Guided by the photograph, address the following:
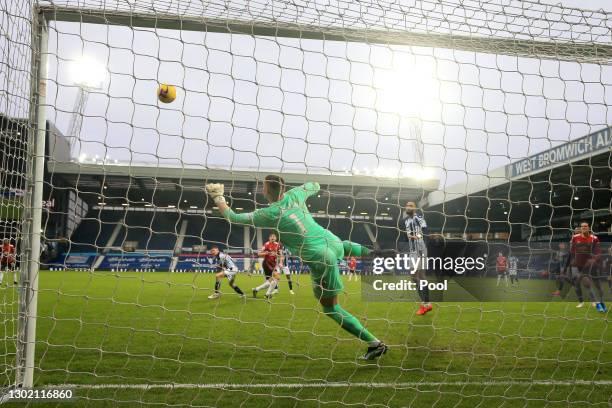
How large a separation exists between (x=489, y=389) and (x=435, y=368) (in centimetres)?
66

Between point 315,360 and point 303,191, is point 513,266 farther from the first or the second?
point 303,191

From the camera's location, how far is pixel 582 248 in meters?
8.75

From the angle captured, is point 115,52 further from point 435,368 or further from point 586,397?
point 586,397

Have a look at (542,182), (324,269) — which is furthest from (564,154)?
(324,269)

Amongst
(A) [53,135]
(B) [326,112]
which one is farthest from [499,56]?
(A) [53,135]

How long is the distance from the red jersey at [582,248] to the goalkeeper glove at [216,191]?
6.76 meters

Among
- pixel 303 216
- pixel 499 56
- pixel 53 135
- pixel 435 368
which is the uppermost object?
pixel 499 56

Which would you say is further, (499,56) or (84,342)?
(84,342)

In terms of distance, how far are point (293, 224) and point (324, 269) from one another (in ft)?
1.54

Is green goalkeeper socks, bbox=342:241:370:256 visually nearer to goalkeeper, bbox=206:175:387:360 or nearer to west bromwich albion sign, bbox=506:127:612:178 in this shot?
goalkeeper, bbox=206:175:387:360

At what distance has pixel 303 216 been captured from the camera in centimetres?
423

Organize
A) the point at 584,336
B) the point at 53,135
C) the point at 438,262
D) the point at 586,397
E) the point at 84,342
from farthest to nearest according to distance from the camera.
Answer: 1. the point at 438,262
2. the point at 584,336
3. the point at 84,342
4. the point at 586,397
5. the point at 53,135

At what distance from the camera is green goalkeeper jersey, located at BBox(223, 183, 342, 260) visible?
406 centimetres

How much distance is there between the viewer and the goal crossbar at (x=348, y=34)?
354 centimetres
